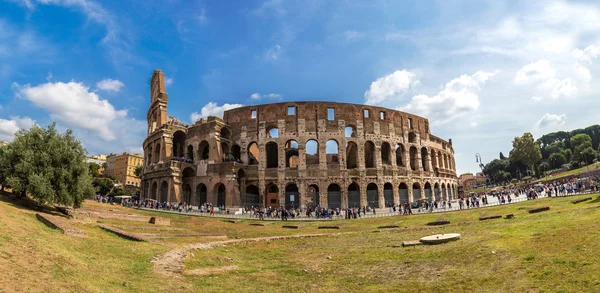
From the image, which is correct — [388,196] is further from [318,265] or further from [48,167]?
[48,167]

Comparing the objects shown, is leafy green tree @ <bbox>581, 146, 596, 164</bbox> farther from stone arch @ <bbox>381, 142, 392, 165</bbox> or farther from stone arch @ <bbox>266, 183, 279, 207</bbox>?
stone arch @ <bbox>266, 183, 279, 207</bbox>

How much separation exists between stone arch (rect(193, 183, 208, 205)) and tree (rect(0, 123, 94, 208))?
64.1 ft

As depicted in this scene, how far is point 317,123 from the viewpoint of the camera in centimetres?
4172

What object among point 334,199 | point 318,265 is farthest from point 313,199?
point 318,265

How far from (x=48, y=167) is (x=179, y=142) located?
28938 mm

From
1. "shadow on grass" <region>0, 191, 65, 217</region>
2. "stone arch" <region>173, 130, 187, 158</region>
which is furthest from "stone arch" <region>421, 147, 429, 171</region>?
"shadow on grass" <region>0, 191, 65, 217</region>

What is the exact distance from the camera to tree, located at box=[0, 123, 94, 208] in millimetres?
18191

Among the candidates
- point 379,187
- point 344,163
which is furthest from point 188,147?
point 379,187

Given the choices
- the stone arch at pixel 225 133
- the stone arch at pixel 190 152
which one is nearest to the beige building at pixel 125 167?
the stone arch at pixel 190 152

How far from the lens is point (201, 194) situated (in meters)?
41.1

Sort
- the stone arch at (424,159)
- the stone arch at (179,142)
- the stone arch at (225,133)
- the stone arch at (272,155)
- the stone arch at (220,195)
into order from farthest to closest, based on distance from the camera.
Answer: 1. the stone arch at (424,159)
2. the stone arch at (179,142)
3. the stone arch at (272,155)
4. the stone arch at (225,133)
5. the stone arch at (220,195)

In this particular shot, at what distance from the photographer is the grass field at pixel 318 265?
Result: 7.41 meters

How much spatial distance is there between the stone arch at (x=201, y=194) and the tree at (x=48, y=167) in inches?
769

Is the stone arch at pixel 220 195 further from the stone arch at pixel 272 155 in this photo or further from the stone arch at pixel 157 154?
the stone arch at pixel 157 154
